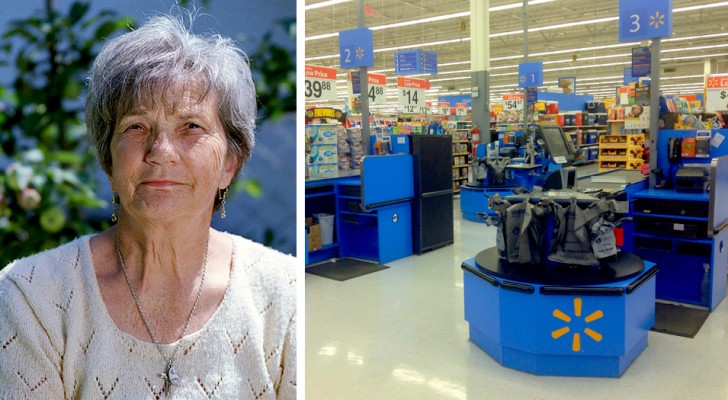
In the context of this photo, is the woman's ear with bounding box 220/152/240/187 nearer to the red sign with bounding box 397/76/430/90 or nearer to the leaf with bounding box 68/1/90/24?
the leaf with bounding box 68/1/90/24

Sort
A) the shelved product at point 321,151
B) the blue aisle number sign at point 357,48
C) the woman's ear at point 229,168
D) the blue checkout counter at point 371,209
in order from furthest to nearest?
the blue aisle number sign at point 357,48 → the shelved product at point 321,151 → the blue checkout counter at point 371,209 → the woman's ear at point 229,168

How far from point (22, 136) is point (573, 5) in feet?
60.6

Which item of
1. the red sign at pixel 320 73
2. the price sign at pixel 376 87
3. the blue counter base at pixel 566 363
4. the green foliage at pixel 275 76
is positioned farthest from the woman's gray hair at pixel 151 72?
the price sign at pixel 376 87

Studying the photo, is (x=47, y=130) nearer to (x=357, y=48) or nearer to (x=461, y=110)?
(x=357, y=48)

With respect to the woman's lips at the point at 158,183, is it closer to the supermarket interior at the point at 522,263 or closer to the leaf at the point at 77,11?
the leaf at the point at 77,11

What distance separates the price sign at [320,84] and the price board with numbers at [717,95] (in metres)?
10.6

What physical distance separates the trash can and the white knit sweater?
5.68 meters

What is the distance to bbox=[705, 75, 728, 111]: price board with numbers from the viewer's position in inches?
588

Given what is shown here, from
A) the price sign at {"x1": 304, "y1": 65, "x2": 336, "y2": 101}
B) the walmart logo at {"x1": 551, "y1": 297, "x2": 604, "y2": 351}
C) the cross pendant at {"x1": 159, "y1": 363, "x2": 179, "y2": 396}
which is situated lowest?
the walmart logo at {"x1": 551, "y1": 297, "x2": 604, "y2": 351}

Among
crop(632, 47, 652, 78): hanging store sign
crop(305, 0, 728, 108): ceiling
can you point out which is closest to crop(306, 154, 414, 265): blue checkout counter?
crop(632, 47, 652, 78): hanging store sign

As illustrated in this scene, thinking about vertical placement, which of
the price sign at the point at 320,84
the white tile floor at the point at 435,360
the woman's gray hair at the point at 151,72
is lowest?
the white tile floor at the point at 435,360

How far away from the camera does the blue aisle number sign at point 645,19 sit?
5.46 meters

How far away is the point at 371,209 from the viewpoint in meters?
6.55

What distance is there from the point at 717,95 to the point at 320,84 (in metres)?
11.2
